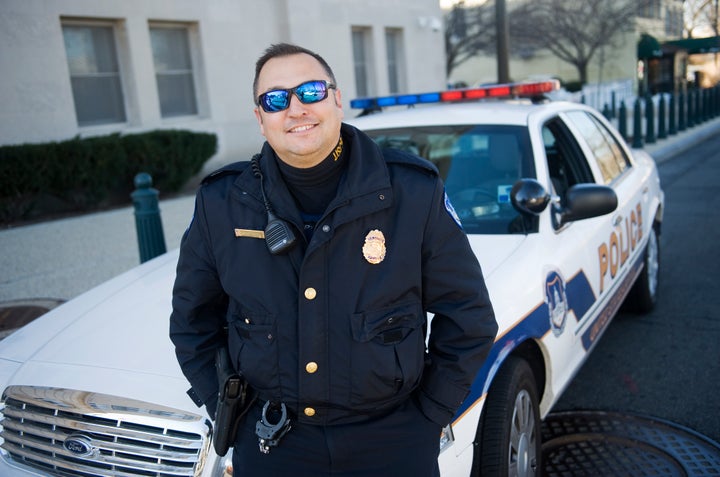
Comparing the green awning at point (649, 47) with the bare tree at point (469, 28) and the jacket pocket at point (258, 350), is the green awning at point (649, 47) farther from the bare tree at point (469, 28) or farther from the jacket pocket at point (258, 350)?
the jacket pocket at point (258, 350)

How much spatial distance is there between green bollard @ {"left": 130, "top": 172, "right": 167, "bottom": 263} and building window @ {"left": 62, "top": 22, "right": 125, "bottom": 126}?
22.6ft

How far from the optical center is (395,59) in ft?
56.2

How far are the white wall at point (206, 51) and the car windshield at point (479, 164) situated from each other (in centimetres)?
796

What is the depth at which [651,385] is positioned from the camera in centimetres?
389

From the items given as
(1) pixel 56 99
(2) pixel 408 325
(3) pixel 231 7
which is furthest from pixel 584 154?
(3) pixel 231 7

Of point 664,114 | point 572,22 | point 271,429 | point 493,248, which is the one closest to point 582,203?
point 493,248

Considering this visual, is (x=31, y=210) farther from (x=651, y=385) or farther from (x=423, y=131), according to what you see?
(x=651, y=385)

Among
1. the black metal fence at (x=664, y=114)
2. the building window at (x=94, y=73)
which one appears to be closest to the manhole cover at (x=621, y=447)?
the building window at (x=94, y=73)

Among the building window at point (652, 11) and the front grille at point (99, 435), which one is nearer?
the front grille at point (99, 435)

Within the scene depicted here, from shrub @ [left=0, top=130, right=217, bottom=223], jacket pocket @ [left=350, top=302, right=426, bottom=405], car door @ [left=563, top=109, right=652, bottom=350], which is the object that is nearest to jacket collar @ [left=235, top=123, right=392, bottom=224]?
jacket pocket @ [left=350, top=302, right=426, bottom=405]

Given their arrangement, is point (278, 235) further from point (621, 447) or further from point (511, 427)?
point (621, 447)

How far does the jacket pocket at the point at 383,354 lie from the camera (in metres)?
1.67

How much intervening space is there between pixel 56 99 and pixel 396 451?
9906 mm

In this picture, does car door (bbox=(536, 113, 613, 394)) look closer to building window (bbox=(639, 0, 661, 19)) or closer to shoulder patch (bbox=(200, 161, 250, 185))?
shoulder patch (bbox=(200, 161, 250, 185))
